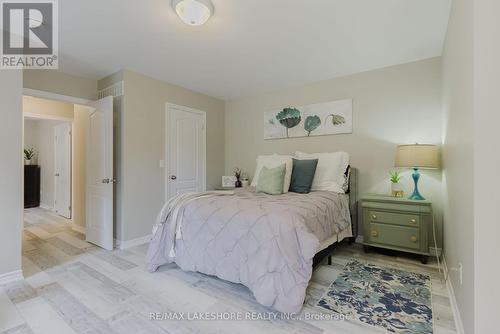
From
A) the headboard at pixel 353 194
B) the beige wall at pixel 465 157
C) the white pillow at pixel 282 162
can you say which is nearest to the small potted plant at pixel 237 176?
the white pillow at pixel 282 162

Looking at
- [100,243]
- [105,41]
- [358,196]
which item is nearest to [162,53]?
[105,41]

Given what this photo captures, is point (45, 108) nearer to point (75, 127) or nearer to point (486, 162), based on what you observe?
point (75, 127)

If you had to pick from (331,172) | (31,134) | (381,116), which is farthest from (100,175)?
(31,134)

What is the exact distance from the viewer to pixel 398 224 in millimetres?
2691

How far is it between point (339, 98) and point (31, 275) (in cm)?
424

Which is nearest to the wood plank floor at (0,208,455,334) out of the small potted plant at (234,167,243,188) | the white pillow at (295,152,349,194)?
the white pillow at (295,152,349,194)

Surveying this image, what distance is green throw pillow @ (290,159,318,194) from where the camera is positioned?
2938mm

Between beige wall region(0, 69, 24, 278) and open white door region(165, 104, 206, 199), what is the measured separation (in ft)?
5.63

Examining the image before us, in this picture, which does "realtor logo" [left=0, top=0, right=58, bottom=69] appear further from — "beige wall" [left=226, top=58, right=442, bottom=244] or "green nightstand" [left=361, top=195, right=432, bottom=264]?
"green nightstand" [left=361, top=195, right=432, bottom=264]

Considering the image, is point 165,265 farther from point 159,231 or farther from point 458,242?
point 458,242

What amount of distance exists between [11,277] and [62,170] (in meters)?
3.67

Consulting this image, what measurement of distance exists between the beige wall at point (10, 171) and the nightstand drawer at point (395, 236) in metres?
3.76

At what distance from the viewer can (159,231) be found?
2.44m

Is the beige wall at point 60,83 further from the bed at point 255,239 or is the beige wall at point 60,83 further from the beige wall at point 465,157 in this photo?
the beige wall at point 465,157
